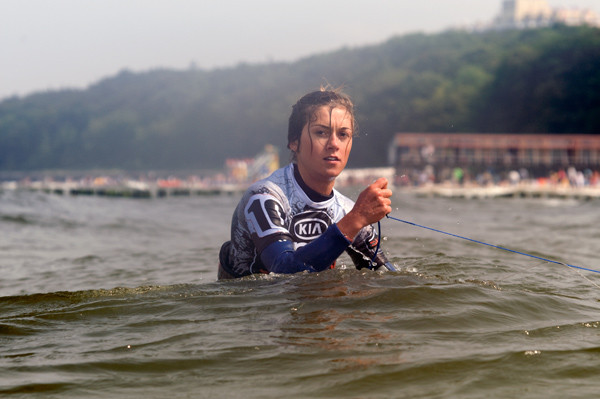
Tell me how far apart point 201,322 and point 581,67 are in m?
99.3

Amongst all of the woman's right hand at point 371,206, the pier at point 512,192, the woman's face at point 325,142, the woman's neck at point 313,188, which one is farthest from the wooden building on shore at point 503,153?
the woman's right hand at point 371,206

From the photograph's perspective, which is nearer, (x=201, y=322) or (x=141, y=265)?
(x=201, y=322)

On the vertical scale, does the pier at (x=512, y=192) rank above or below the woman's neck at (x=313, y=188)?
below

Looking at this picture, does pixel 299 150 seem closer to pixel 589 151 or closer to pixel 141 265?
pixel 141 265

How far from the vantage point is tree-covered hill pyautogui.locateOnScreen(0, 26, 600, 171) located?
9575 cm

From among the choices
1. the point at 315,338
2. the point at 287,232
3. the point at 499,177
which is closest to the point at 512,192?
the point at 499,177

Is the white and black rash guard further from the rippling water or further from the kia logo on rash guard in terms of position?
the rippling water

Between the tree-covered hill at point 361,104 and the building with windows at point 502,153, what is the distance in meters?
7.89

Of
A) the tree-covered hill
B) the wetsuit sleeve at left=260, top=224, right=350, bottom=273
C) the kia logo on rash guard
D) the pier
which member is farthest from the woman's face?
the tree-covered hill

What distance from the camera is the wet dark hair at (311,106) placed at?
5535 millimetres

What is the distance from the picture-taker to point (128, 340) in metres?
4.23

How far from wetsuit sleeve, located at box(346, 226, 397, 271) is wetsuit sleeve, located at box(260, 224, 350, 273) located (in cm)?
108

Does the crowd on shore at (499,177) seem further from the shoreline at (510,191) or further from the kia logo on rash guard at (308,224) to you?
→ the kia logo on rash guard at (308,224)

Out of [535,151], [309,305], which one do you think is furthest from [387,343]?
[535,151]
